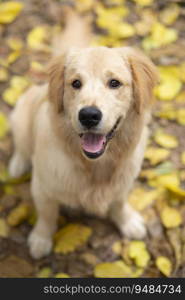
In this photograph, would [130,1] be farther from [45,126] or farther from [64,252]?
[64,252]

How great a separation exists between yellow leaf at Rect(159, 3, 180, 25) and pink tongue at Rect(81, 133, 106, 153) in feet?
7.52

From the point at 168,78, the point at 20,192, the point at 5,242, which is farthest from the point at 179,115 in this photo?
the point at 5,242

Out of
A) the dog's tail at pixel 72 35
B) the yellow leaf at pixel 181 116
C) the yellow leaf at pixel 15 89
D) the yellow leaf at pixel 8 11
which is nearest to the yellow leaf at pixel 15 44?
the yellow leaf at pixel 8 11

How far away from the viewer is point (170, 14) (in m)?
4.12

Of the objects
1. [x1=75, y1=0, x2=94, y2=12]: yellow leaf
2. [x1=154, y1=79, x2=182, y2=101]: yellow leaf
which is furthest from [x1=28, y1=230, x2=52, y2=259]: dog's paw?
[x1=75, y1=0, x2=94, y2=12]: yellow leaf

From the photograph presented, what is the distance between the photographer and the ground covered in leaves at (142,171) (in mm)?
2746

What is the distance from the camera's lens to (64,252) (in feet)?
9.21

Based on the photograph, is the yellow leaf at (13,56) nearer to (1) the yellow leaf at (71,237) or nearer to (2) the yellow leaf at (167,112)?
(2) the yellow leaf at (167,112)

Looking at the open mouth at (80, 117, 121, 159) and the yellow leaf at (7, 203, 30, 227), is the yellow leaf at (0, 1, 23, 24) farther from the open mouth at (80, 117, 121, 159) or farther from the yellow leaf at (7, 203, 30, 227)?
the open mouth at (80, 117, 121, 159)

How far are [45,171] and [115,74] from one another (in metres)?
0.68

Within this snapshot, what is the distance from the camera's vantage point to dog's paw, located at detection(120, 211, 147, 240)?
2.86 m

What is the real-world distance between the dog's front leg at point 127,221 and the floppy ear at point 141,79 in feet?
2.73

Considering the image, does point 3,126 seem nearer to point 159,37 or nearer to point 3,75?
point 3,75

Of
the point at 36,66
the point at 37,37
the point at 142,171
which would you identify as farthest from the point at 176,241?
the point at 37,37
